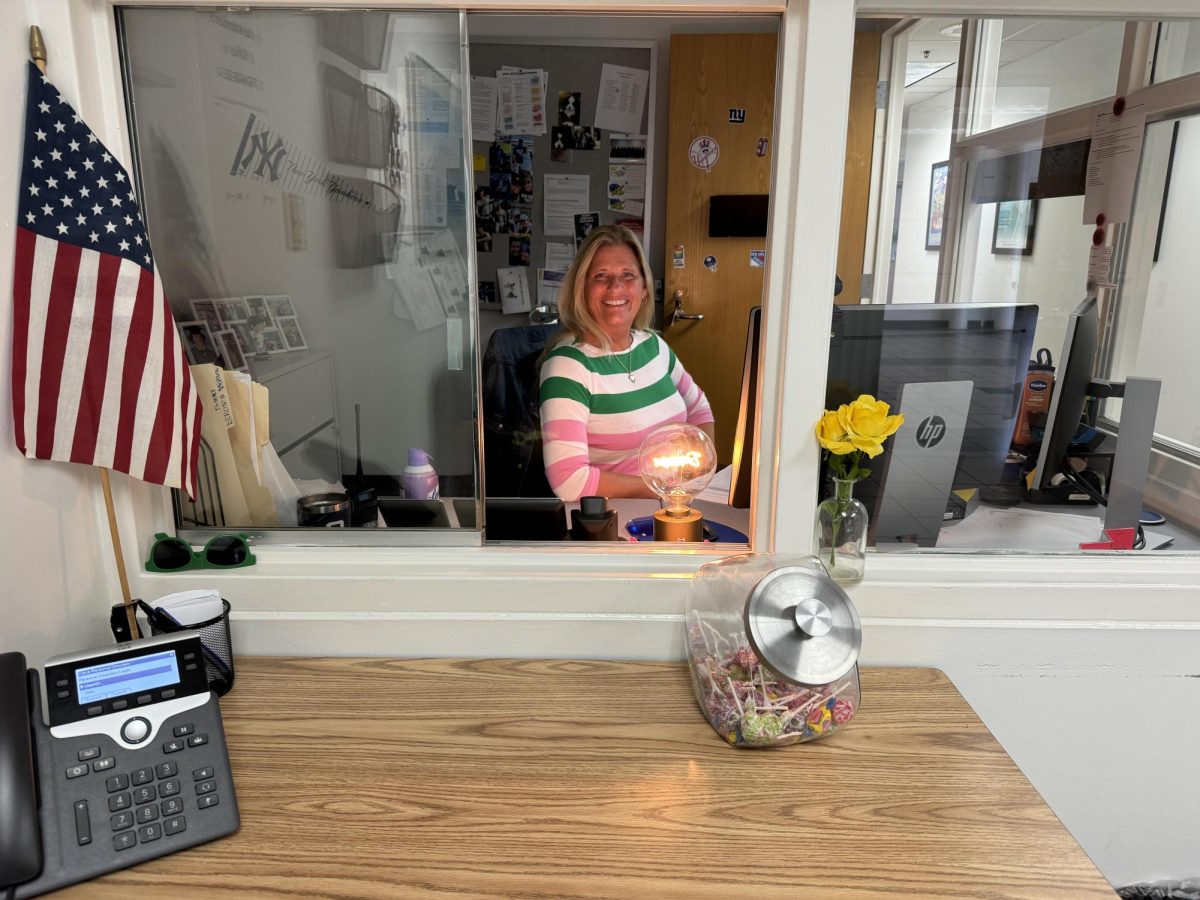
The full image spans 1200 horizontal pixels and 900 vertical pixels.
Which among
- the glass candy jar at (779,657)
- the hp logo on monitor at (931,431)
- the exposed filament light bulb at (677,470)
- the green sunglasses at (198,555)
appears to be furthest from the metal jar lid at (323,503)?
the hp logo on monitor at (931,431)

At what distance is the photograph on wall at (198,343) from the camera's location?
141 centimetres

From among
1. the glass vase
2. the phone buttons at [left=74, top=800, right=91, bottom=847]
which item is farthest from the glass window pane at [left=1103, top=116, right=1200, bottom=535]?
the phone buttons at [left=74, top=800, right=91, bottom=847]

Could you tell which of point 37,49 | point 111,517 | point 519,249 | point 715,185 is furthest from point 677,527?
point 519,249

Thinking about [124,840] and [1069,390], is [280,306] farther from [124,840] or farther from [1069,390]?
[1069,390]

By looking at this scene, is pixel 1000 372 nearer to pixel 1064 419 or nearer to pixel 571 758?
pixel 1064 419

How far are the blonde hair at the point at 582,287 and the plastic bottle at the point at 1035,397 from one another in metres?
1.18

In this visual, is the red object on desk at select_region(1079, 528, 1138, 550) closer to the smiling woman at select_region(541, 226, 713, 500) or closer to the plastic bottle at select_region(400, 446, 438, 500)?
the smiling woman at select_region(541, 226, 713, 500)

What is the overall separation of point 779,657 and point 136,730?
78cm

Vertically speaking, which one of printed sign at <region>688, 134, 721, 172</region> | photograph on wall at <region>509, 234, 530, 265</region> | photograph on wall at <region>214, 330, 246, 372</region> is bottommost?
photograph on wall at <region>214, 330, 246, 372</region>

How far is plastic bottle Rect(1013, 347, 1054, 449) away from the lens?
5.50ft

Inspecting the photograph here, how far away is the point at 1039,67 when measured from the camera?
1601 mm

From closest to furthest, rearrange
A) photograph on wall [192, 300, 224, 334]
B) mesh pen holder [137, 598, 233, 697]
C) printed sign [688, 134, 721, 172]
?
mesh pen holder [137, 598, 233, 697] → photograph on wall [192, 300, 224, 334] → printed sign [688, 134, 721, 172]

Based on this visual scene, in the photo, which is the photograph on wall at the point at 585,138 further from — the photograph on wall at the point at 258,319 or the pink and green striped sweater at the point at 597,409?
the photograph on wall at the point at 258,319

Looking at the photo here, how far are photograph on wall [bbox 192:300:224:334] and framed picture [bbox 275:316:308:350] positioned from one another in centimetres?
9
